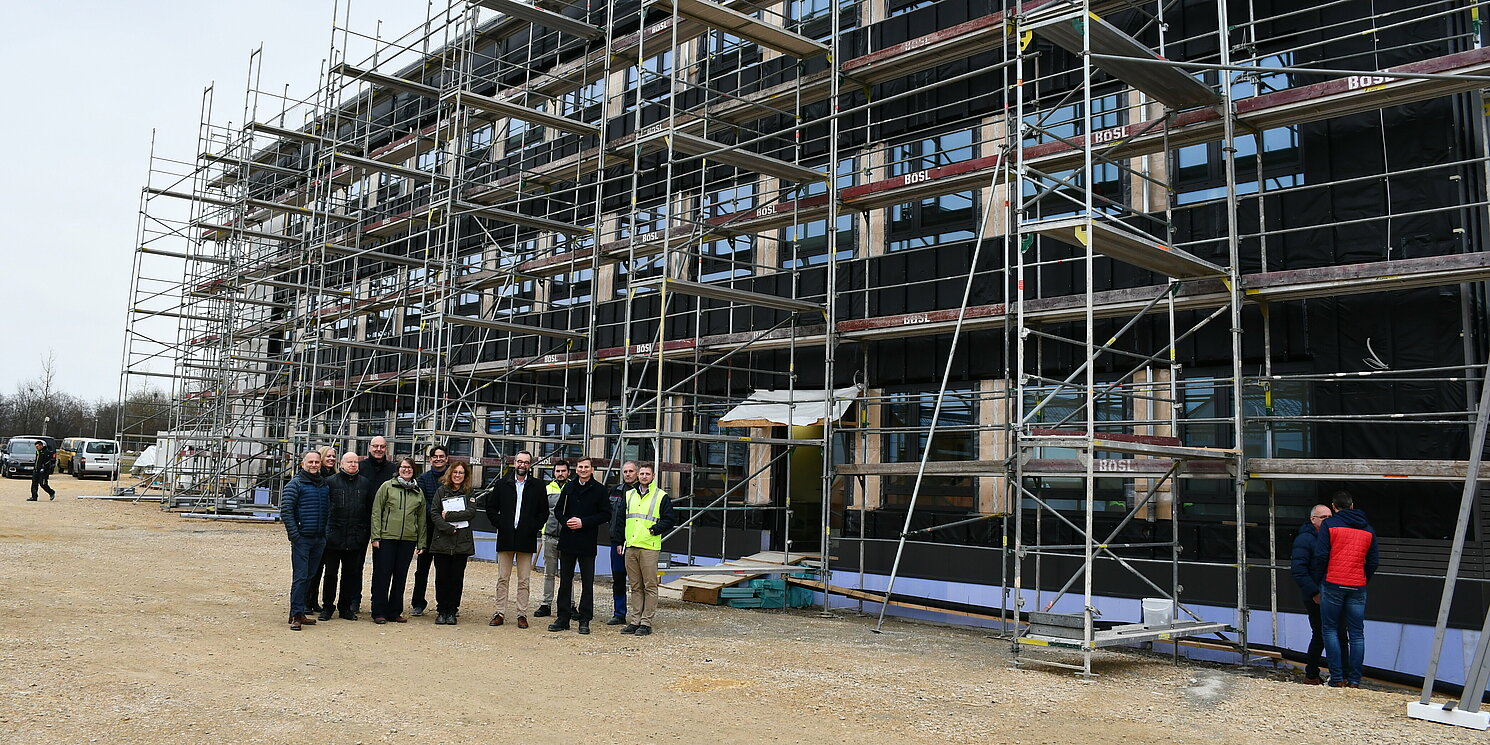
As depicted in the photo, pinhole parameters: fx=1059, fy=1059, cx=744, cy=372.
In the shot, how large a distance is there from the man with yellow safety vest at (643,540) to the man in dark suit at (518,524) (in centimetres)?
94

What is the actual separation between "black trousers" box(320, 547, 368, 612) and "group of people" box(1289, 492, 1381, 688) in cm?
882

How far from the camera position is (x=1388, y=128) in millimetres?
10602

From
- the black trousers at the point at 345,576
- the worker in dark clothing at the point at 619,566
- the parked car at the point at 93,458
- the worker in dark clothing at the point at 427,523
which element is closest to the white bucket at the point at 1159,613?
the worker in dark clothing at the point at 619,566

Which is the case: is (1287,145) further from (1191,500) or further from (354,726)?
(354,726)

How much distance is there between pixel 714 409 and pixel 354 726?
1056 centimetres

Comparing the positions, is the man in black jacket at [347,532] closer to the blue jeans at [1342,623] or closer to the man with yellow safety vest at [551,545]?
the man with yellow safety vest at [551,545]

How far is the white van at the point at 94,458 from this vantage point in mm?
45938

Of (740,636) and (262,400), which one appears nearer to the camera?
(740,636)

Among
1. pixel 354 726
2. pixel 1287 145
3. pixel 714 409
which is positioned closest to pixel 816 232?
pixel 714 409

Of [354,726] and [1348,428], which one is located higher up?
[1348,428]

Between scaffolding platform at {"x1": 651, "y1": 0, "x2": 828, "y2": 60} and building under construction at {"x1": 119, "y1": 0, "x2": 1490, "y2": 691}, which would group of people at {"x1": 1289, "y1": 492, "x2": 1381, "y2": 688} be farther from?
scaffolding platform at {"x1": 651, "y1": 0, "x2": 828, "y2": 60}

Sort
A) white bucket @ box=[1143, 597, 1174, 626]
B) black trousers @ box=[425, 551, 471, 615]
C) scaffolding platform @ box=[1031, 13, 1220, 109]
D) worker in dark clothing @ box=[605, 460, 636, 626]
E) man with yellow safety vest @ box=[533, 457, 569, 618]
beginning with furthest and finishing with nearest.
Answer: man with yellow safety vest @ box=[533, 457, 569, 618]
worker in dark clothing @ box=[605, 460, 636, 626]
black trousers @ box=[425, 551, 471, 615]
scaffolding platform @ box=[1031, 13, 1220, 109]
white bucket @ box=[1143, 597, 1174, 626]

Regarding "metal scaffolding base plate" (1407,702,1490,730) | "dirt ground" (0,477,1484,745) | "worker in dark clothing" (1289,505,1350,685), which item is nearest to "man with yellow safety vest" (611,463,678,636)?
"dirt ground" (0,477,1484,745)

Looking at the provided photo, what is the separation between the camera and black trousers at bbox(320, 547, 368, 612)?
10539mm
